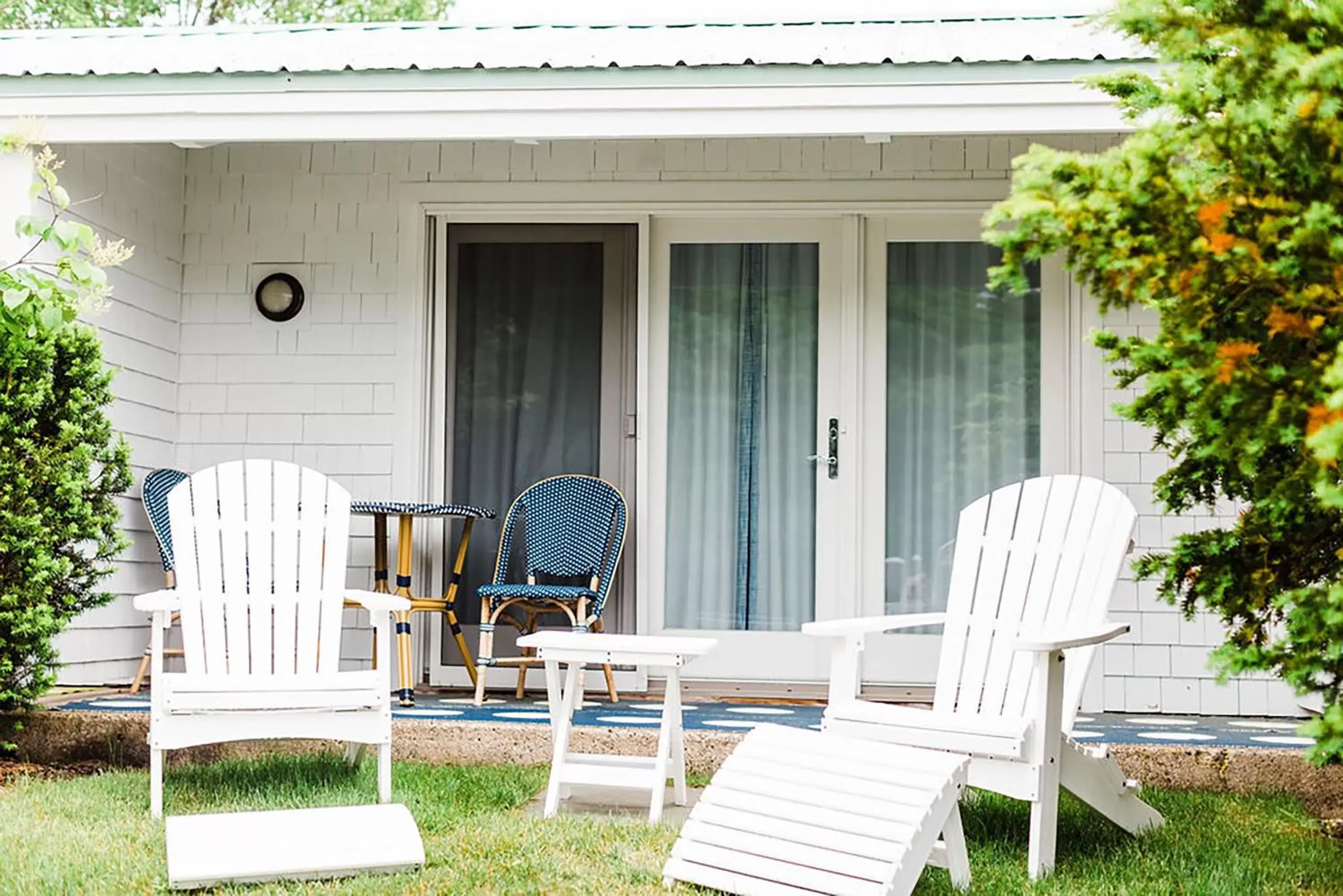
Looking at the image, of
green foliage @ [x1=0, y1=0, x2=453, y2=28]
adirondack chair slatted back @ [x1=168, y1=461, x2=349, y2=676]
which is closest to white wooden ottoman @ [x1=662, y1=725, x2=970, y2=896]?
adirondack chair slatted back @ [x1=168, y1=461, x2=349, y2=676]

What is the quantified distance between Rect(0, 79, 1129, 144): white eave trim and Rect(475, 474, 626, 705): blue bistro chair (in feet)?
4.87

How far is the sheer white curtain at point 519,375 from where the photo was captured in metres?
6.07

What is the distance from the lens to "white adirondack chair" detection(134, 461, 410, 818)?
3840 millimetres

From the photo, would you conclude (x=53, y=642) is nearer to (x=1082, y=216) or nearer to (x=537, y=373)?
(x=537, y=373)

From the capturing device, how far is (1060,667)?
3.39 m

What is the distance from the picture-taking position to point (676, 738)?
3.93 metres

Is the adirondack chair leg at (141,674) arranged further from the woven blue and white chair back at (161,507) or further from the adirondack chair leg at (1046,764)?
the adirondack chair leg at (1046,764)

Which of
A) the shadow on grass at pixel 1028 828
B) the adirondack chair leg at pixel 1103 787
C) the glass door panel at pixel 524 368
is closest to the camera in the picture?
the adirondack chair leg at pixel 1103 787

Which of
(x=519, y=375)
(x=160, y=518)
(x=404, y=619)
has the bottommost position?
(x=404, y=619)

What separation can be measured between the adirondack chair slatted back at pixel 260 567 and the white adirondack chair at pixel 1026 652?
1.51 metres

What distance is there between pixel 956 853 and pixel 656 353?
3232 millimetres

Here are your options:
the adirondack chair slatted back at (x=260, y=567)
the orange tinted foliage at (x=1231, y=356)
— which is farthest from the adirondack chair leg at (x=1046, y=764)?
the adirondack chair slatted back at (x=260, y=567)

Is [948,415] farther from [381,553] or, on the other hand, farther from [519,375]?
[381,553]

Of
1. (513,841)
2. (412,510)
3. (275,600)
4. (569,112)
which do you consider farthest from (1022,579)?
(412,510)
